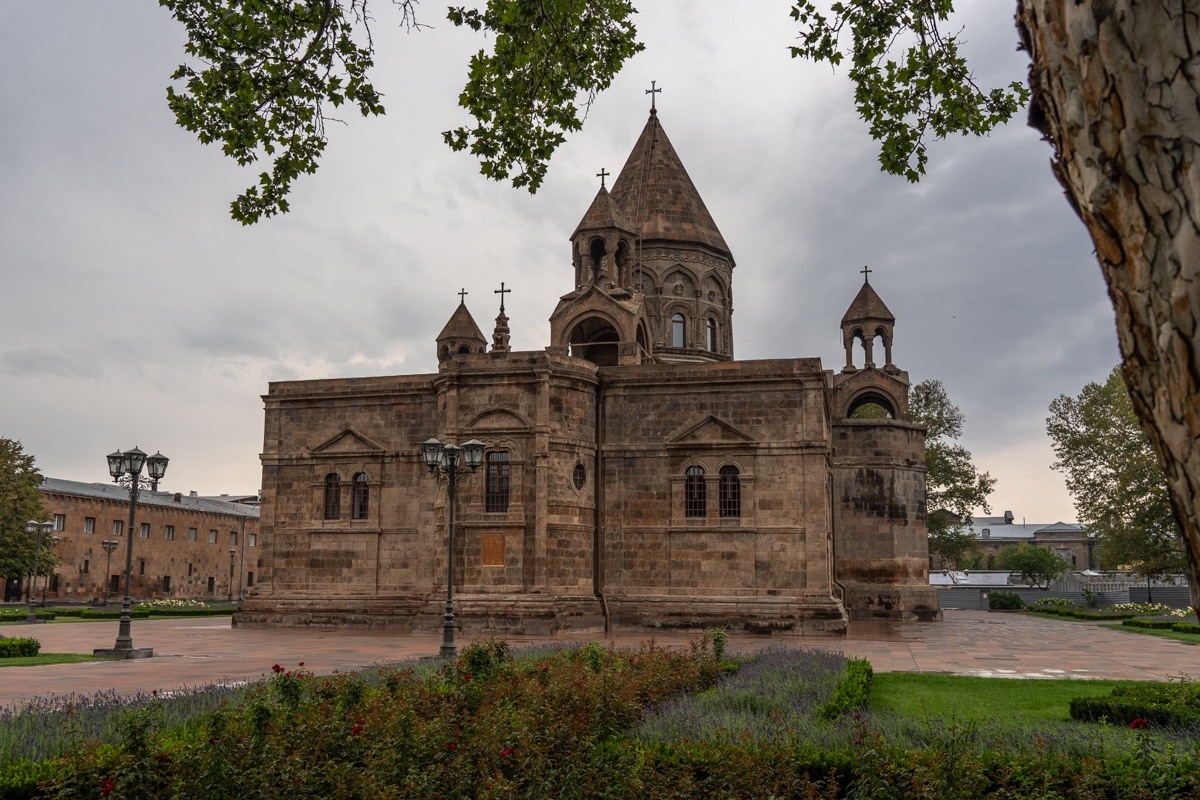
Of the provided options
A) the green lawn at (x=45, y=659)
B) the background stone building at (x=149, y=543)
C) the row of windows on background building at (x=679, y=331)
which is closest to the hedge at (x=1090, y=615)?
the row of windows on background building at (x=679, y=331)

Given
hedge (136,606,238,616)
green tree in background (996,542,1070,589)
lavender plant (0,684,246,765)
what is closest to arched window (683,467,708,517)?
lavender plant (0,684,246,765)

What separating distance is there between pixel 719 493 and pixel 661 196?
1565cm

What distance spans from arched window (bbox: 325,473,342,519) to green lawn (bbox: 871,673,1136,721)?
18.7 m

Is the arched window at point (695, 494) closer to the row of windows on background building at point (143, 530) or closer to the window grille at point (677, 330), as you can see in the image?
the window grille at point (677, 330)

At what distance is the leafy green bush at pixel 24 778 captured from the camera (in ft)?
22.2

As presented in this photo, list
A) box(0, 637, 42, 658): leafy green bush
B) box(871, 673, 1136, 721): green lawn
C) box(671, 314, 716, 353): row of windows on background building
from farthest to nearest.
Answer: box(671, 314, 716, 353): row of windows on background building < box(0, 637, 42, 658): leafy green bush < box(871, 673, 1136, 721): green lawn

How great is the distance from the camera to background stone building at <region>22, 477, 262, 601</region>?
177ft

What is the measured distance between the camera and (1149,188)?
2.20 m

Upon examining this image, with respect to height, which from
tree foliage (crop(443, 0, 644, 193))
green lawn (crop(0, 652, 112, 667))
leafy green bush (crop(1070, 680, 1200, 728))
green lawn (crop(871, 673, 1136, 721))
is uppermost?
tree foliage (crop(443, 0, 644, 193))

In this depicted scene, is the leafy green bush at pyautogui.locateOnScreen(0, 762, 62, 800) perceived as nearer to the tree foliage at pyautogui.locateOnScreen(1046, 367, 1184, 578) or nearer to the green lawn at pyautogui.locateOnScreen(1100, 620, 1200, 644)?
the green lawn at pyautogui.locateOnScreen(1100, 620, 1200, 644)

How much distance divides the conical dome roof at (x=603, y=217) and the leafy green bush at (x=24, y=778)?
2505cm

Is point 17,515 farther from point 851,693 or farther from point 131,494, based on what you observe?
point 851,693

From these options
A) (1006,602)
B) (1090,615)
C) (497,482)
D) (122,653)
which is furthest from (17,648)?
(1006,602)

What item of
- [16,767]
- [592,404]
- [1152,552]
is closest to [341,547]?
[592,404]
